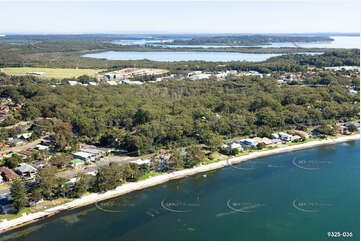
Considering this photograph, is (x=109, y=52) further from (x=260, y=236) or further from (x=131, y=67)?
(x=260, y=236)

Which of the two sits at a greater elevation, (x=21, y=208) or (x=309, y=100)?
(x=309, y=100)

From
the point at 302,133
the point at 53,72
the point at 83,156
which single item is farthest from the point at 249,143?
the point at 53,72

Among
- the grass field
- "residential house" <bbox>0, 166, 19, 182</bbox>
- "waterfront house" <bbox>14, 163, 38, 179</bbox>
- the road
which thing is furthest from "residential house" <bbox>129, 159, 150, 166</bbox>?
the grass field

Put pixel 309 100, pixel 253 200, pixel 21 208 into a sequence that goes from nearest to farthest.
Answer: pixel 21 208 < pixel 253 200 < pixel 309 100

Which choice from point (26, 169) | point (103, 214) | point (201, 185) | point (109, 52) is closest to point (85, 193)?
point (103, 214)

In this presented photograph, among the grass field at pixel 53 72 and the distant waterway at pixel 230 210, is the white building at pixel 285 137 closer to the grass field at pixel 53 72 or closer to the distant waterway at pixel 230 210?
the distant waterway at pixel 230 210

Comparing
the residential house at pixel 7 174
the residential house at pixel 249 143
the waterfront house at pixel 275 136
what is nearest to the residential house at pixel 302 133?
the waterfront house at pixel 275 136
